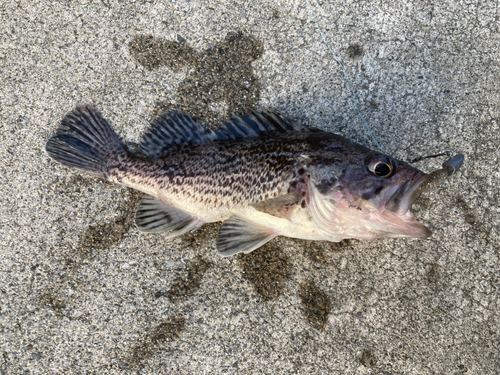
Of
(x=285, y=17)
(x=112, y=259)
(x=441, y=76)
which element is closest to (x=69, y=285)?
(x=112, y=259)

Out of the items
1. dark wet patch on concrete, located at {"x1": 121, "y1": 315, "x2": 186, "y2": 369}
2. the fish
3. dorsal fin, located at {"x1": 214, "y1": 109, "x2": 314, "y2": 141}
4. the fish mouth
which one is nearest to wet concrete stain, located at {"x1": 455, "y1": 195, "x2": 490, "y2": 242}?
the fish

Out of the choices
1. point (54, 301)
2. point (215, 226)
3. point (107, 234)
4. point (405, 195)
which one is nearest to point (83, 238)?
point (107, 234)

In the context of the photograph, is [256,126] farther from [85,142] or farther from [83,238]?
[83,238]

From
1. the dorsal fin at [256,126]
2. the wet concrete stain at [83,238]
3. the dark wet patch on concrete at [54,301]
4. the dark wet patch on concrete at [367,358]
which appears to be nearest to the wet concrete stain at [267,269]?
the dark wet patch on concrete at [367,358]

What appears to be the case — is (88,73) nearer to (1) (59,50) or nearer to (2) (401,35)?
(1) (59,50)

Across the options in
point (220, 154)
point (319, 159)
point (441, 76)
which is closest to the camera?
point (319, 159)

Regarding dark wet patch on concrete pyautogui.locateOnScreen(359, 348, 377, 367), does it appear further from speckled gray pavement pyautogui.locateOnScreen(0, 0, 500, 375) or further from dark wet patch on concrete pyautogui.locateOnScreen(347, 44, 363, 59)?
dark wet patch on concrete pyautogui.locateOnScreen(347, 44, 363, 59)
